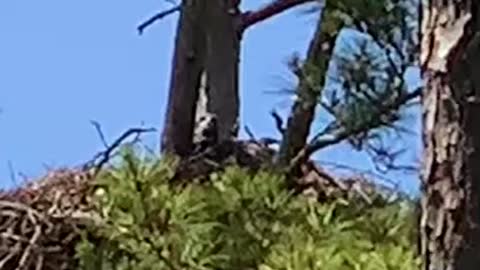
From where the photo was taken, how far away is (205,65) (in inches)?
82.6

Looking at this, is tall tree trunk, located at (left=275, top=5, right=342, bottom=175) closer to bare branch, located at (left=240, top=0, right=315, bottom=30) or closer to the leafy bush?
the leafy bush

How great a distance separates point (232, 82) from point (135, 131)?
0.30m

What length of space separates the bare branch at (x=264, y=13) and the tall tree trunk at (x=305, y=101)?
30cm

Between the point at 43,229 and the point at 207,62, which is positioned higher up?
the point at 207,62

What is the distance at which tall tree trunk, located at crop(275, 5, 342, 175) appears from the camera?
1645 mm

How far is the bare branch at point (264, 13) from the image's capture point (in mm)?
2027

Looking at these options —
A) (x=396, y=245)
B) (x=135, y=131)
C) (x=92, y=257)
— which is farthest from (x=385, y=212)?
(x=135, y=131)

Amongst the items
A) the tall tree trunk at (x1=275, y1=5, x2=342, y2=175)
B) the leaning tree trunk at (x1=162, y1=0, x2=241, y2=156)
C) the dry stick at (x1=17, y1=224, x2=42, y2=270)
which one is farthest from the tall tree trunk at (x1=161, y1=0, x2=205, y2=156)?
the dry stick at (x1=17, y1=224, x2=42, y2=270)

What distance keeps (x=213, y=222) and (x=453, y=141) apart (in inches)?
18.8

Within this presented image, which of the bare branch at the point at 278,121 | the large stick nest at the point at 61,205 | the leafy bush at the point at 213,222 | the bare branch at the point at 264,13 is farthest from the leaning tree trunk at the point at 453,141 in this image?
the bare branch at the point at 264,13

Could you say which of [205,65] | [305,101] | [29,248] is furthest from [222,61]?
[29,248]

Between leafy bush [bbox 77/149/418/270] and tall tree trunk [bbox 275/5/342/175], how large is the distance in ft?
0.39

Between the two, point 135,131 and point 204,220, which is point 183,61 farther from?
point 204,220

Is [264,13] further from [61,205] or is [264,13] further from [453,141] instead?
[453,141]
